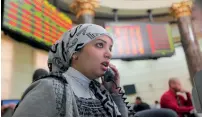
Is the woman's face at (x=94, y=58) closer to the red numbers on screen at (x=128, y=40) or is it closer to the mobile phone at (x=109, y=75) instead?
the mobile phone at (x=109, y=75)

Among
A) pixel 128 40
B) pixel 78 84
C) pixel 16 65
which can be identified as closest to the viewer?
pixel 78 84

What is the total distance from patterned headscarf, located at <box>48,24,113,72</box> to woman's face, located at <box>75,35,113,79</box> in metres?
0.03

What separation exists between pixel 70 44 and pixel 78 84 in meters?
0.25

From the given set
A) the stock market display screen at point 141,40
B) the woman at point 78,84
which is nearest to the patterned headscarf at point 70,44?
the woman at point 78,84

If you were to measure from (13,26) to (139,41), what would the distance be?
354cm

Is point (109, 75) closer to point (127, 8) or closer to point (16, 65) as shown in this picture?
point (16, 65)

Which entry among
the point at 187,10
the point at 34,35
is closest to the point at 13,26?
the point at 34,35

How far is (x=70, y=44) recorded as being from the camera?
1162mm

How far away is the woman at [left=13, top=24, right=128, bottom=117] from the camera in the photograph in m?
0.83

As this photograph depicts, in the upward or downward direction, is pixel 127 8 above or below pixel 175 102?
above

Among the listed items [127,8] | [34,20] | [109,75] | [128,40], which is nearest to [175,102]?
[109,75]

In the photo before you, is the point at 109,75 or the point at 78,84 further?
the point at 109,75

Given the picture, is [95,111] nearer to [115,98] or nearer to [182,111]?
[115,98]

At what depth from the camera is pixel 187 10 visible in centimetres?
643
